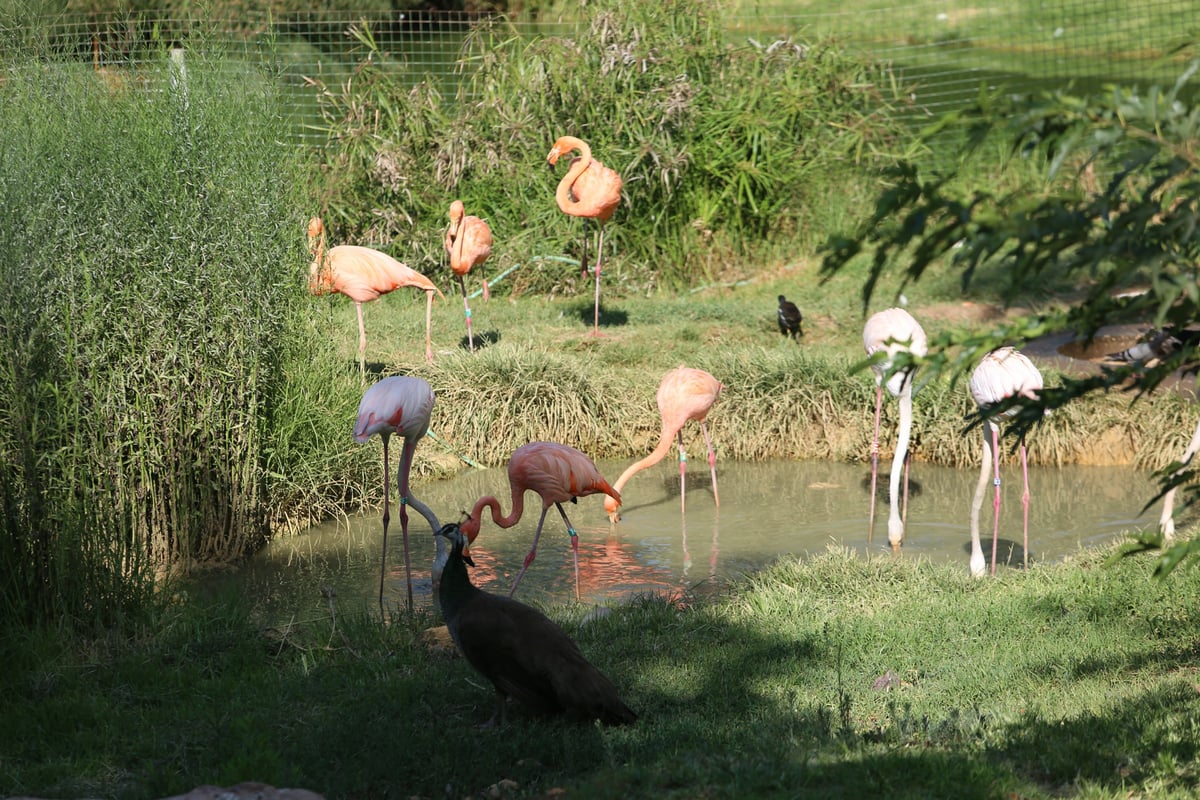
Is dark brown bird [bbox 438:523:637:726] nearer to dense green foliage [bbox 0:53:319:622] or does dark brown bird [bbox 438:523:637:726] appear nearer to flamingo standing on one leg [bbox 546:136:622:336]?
dense green foliage [bbox 0:53:319:622]

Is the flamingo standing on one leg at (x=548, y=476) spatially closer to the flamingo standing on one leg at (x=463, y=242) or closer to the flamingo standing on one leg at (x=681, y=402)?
the flamingo standing on one leg at (x=681, y=402)

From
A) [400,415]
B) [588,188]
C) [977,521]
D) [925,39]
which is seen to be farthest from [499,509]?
[925,39]

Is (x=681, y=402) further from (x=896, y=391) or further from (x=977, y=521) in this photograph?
(x=977, y=521)

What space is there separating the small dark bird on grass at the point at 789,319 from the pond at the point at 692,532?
5.44 feet

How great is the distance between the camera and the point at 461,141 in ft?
39.6

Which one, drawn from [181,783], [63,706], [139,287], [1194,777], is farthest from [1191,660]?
[139,287]

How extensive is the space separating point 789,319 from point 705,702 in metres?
5.95

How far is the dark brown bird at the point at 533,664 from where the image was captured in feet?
13.1

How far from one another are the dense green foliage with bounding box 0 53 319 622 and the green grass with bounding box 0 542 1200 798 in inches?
19.6

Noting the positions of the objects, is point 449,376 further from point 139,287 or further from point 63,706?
point 63,706

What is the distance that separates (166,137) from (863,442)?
503 centimetres

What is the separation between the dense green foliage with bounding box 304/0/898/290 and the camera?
12.1 meters

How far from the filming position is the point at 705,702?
4.33m

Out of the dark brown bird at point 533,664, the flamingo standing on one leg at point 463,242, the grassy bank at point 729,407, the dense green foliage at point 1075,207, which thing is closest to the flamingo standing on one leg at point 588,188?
the flamingo standing on one leg at point 463,242
